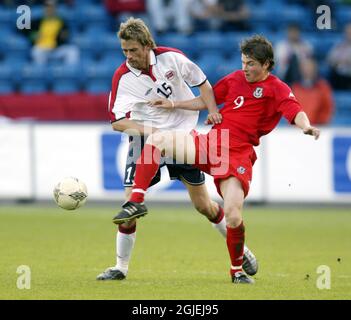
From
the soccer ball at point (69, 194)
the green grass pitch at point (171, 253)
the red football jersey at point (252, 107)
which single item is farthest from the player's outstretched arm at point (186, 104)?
the green grass pitch at point (171, 253)

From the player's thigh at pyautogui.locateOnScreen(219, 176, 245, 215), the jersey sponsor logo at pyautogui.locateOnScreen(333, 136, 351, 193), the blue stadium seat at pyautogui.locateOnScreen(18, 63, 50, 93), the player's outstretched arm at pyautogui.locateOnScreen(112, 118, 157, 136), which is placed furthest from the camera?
the blue stadium seat at pyautogui.locateOnScreen(18, 63, 50, 93)

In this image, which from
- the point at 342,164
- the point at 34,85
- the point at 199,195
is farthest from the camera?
the point at 34,85

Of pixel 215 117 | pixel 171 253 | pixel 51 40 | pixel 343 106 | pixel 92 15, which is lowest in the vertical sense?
pixel 171 253

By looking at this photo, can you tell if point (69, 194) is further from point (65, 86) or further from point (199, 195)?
point (65, 86)

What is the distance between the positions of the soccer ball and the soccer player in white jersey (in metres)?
0.38

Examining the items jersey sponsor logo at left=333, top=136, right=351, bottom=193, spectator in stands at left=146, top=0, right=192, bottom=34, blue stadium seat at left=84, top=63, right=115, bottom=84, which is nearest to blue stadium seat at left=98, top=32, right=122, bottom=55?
blue stadium seat at left=84, top=63, right=115, bottom=84

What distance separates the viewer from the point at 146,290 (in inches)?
304

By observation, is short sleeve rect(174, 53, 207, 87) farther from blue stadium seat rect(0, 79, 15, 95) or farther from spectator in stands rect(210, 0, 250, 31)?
blue stadium seat rect(0, 79, 15, 95)

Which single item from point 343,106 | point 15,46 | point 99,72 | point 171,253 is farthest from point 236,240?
point 15,46

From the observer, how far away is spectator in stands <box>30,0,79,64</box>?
58.2 feet

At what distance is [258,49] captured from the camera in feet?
26.3

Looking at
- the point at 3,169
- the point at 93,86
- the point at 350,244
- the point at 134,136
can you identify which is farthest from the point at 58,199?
the point at 93,86

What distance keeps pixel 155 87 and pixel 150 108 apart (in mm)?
188

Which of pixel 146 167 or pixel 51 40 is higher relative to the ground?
pixel 51 40
